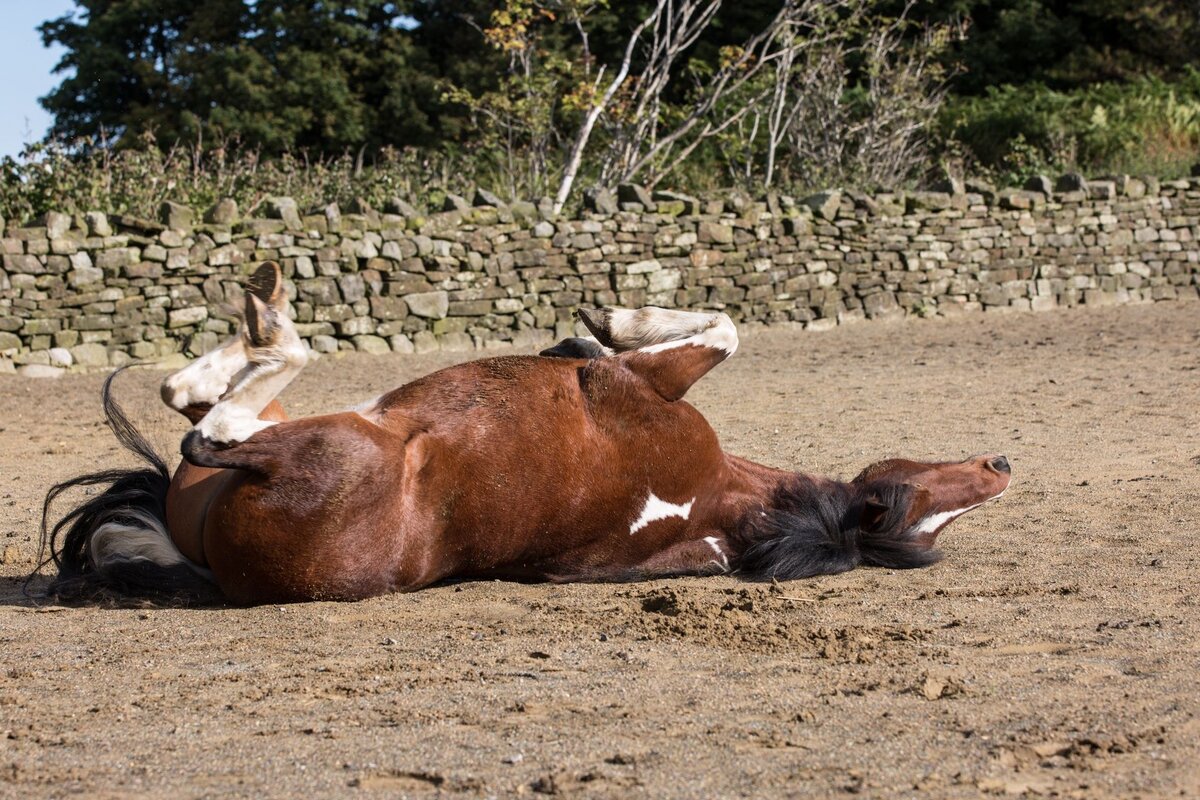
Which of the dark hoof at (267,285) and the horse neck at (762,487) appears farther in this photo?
the horse neck at (762,487)

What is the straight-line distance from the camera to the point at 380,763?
2629mm

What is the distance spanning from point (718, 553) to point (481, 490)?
3.29ft

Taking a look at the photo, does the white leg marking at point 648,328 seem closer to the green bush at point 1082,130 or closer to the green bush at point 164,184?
the green bush at point 164,184

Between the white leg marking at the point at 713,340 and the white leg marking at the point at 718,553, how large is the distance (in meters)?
0.64

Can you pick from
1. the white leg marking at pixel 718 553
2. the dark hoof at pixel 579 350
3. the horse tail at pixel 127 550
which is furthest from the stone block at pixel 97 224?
the white leg marking at pixel 718 553

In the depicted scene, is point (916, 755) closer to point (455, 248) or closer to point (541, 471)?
point (541, 471)

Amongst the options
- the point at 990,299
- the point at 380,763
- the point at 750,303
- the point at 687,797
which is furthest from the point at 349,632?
the point at 990,299

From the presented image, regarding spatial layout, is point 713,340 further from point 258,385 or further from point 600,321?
point 258,385

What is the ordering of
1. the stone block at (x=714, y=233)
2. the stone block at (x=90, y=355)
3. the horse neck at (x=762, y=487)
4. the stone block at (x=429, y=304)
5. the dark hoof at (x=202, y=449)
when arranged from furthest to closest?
the stone block at (x=714, y=233), the stone block at (x=429, y=304), the stone block at (x=90, y=355), the horse neck at (x=762, y=487), the dark hoof at (x=202, y=449)

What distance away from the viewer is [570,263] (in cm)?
1451

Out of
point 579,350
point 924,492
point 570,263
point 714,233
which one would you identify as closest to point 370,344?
point 570,263

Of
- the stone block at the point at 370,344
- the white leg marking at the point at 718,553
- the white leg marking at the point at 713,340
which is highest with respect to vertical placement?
the white leg marking at the point at 713,340

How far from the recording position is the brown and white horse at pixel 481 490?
3713 mm

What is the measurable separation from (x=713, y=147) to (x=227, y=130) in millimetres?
9703
